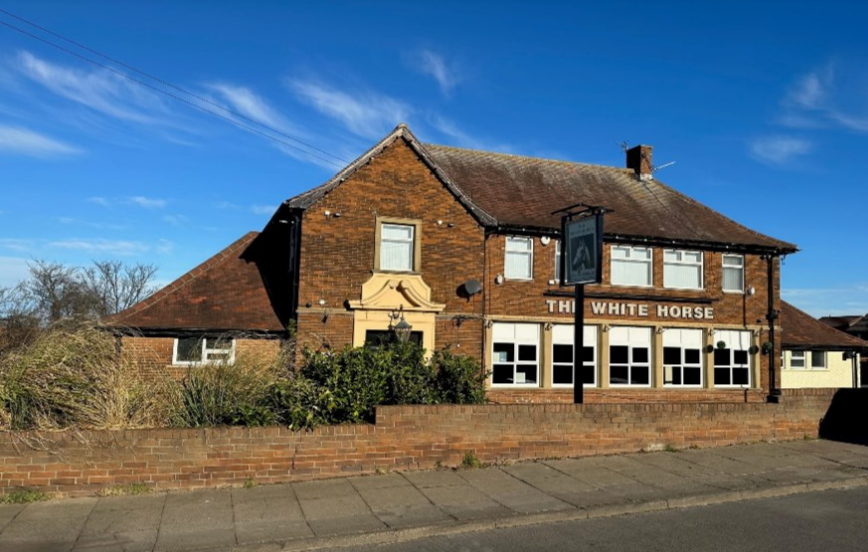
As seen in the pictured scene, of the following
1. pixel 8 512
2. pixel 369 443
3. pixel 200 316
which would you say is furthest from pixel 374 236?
pixel 8 512

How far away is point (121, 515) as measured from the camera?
7.74 meters

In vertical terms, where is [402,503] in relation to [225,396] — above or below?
below

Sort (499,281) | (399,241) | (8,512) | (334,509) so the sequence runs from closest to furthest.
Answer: (8,512) → (334,509) → (399,241) → (499,281)

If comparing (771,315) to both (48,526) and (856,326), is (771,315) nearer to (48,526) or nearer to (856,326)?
(48,526)

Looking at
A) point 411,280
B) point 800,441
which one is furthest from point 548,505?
point 411,280

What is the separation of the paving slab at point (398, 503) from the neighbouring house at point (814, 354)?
2060cm

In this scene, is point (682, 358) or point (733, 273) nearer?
point (682, 358)

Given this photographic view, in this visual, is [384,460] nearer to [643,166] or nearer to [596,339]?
[596,339]

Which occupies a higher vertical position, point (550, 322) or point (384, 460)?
point (550, 322)

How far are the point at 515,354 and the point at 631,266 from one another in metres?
4.71

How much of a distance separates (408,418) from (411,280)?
853cm

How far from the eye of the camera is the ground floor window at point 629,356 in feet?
68.5

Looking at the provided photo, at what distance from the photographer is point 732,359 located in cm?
2214

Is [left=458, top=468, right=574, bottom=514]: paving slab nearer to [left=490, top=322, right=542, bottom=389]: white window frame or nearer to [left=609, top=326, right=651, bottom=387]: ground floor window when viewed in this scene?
[left=490, top=322, right=542, bottom=389]: white window frame
